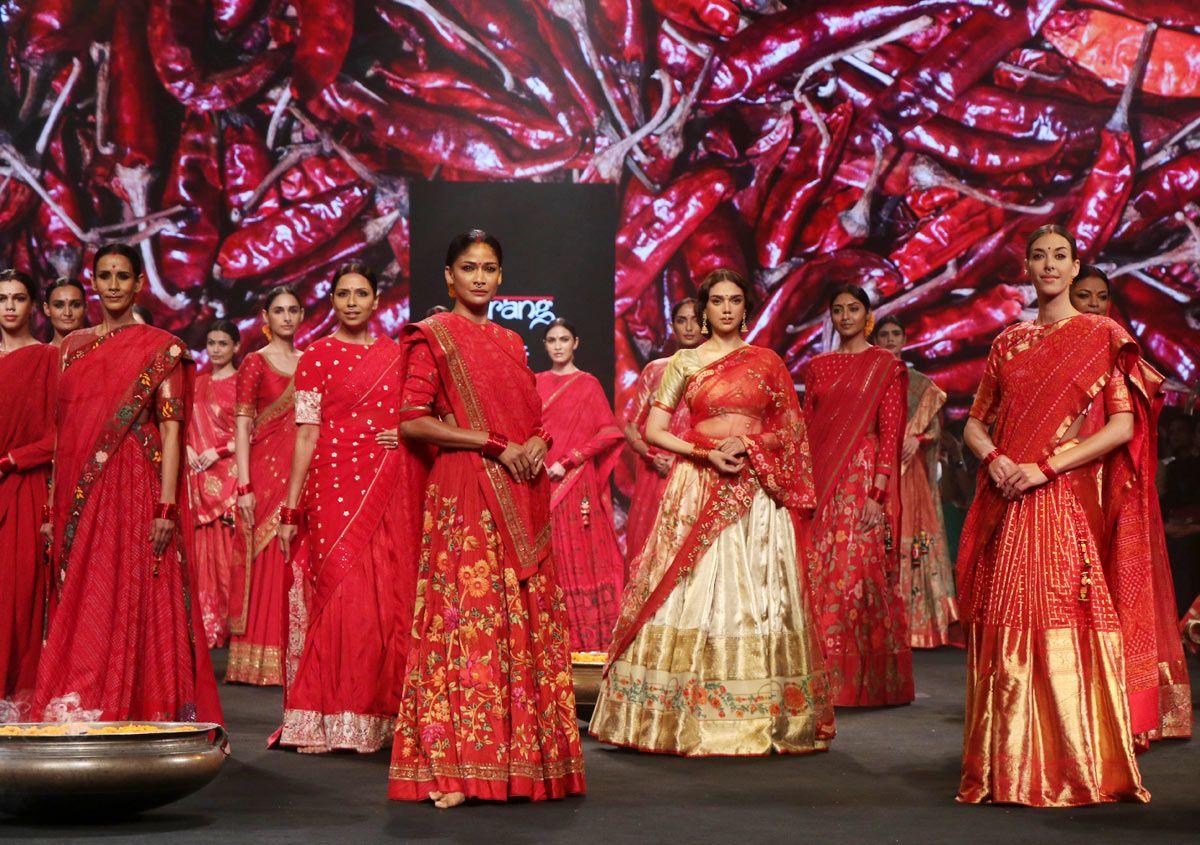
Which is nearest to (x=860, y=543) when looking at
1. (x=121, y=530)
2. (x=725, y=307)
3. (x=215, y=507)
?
(x=725, y=307)

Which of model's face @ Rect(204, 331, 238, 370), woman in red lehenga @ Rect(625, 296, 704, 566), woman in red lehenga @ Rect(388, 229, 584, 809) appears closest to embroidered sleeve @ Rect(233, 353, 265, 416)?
woman in red lehenga @ Rect(625, 296, 704, 566)

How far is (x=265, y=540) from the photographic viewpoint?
7.25 metres

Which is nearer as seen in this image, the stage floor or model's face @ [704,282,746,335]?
the stage floor

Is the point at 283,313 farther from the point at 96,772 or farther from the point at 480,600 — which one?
the point at 96,772

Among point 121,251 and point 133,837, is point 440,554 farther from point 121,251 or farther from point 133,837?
point 121,251

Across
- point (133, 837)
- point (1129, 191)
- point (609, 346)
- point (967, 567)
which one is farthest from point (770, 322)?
point (133, 837)

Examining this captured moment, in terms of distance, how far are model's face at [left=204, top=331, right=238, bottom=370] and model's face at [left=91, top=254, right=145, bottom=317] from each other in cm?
419

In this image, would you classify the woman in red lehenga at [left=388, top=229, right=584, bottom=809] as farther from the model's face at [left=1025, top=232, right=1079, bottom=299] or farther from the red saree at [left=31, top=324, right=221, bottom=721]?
the model's face at [left=1025, top=232, right=1079, bottom=299]

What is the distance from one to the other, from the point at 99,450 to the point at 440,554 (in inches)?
48.7

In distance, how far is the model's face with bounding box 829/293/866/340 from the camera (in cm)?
680

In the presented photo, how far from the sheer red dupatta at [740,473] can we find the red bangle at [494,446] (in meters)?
1.27

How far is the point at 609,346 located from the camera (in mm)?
10047

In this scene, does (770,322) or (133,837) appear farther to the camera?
(770,322)

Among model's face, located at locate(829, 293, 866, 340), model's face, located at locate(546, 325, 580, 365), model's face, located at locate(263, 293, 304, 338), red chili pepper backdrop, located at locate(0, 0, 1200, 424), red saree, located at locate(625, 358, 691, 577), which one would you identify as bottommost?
red saree, located at locate(625, 358, 691, 577)
